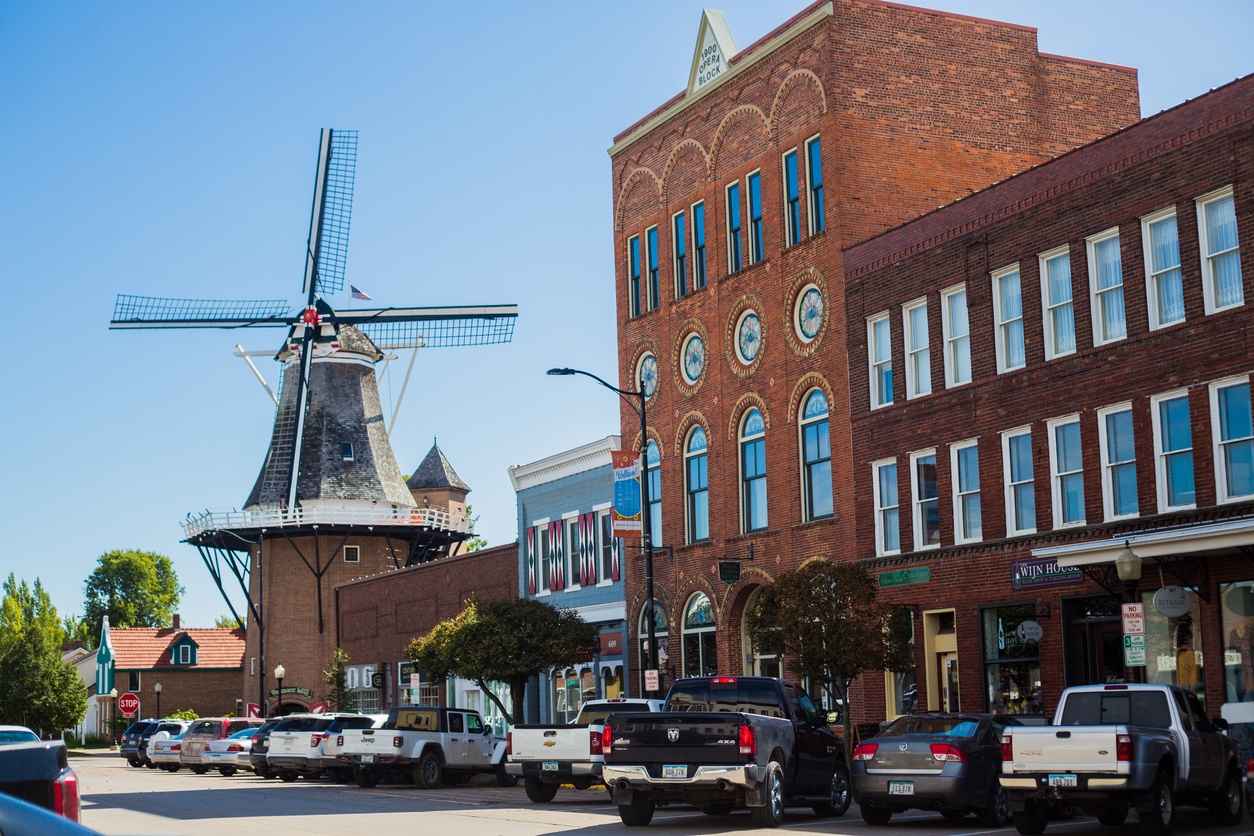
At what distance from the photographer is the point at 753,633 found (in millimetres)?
30391

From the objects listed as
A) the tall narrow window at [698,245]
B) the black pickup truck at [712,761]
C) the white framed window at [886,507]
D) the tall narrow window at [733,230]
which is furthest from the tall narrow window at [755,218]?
the black pickup truck at [712,761]

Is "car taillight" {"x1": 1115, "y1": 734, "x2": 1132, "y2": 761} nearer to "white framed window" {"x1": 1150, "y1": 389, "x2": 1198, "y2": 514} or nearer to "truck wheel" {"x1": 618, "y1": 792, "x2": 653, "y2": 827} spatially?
"truck wheel" {"x1": 618, "y1": 792, "x2": 653, "y2": 827}

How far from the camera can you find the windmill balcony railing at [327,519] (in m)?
67.1

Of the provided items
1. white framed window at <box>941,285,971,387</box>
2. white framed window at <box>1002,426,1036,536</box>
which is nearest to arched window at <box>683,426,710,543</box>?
white framed window at <box>941,285,971,387</box>

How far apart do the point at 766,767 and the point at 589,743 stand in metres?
7.17

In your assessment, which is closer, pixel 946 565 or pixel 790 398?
pixel 946 565

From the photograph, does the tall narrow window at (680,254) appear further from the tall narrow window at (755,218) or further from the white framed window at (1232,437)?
the white framed window at (1232,437)

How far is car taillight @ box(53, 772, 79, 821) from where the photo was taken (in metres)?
10.1

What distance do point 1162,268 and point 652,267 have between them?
18.8 metres

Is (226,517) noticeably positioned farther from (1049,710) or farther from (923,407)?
(1049,710)

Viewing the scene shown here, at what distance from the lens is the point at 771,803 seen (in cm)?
1977

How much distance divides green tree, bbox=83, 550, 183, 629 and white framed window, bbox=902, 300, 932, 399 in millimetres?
112404

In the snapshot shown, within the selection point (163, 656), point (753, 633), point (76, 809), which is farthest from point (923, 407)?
point (163, 656)

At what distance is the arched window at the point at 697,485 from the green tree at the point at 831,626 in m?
10.2
